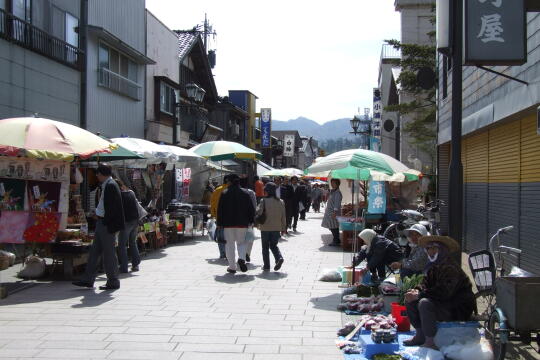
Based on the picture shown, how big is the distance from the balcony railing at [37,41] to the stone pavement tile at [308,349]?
31.3 ft

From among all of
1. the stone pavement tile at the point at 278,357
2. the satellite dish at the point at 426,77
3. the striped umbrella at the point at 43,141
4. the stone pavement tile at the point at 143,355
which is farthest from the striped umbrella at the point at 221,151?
the stone pavement tile at the point at 278,357

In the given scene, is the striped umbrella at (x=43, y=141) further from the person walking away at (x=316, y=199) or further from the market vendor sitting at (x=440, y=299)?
the person walking away at (x=316, y=199)

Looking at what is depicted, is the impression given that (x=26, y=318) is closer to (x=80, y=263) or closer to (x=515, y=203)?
(x=80, y=263)

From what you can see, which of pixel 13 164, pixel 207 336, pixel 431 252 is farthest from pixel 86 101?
pixel 431 252

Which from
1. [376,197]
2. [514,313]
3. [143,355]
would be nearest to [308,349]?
[143,355]

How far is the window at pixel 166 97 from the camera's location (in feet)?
75.3

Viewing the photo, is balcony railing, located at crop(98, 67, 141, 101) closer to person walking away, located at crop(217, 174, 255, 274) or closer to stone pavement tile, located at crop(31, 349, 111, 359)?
person walking away, located at crop(217, 174, 255, 274)

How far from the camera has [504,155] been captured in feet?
36.4

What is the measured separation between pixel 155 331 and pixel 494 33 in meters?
5.72

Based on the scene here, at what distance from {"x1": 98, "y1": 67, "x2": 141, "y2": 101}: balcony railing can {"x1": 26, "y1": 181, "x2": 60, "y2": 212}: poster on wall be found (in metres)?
7.82

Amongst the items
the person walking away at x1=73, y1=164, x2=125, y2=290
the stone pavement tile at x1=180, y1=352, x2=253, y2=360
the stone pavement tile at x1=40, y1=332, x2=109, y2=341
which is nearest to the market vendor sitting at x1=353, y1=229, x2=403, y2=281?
the stone pavement tile at x1=180, y1=352, x2=253, y2=360

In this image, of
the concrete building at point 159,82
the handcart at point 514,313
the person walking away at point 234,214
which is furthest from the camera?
the concrete building at point 159,82

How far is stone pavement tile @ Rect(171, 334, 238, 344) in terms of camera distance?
6176 mm

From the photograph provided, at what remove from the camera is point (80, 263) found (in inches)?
404
